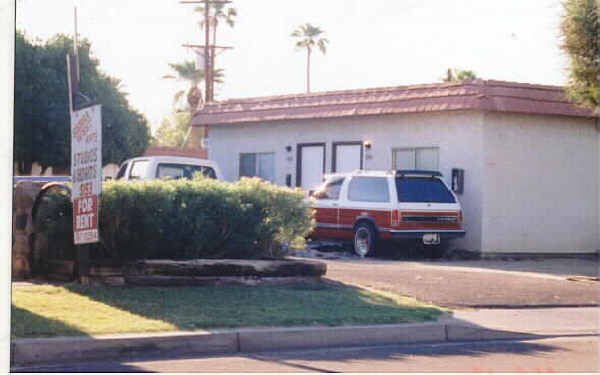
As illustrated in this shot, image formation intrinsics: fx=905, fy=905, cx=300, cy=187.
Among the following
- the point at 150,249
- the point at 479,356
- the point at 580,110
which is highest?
the point at 580,110

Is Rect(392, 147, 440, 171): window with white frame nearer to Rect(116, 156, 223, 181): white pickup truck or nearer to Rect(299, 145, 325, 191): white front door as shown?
Rect(299, 145, 325, 191): white front door

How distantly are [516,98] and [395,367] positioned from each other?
532 inches

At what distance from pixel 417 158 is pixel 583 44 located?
6.33 m

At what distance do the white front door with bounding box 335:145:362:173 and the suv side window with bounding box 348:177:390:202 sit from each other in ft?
12.8

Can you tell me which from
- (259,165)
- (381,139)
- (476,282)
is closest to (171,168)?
(476,282)

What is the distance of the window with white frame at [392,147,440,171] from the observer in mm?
22375

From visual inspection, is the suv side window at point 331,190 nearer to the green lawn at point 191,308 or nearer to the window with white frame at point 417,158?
the window with white frame at point 417,158

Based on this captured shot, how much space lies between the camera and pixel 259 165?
89.9ft

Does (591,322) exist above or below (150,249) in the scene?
below

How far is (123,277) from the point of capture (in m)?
12.0

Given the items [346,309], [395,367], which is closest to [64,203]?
[346,309]

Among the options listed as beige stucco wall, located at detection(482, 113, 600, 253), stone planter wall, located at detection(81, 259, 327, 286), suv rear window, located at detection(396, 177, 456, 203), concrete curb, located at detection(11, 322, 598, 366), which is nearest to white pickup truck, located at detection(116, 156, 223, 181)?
suv rear window, located at detection(396, 177, 456, 203)

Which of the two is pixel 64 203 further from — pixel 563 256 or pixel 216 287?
pixel 563 256

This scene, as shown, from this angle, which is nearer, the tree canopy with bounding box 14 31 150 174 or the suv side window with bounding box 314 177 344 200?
the suv side window with bounding box 314 177 344 200
